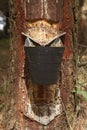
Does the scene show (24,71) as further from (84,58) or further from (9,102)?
(84,58)

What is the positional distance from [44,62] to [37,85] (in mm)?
362

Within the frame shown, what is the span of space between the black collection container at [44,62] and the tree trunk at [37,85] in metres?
0.22

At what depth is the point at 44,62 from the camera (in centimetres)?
304

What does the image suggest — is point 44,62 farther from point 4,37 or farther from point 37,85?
point 4,37

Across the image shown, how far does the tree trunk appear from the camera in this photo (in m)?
3.27

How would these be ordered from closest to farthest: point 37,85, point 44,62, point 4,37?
point 44,62 < point 37,85 < point 4,37

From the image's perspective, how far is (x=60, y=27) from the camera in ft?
10.9

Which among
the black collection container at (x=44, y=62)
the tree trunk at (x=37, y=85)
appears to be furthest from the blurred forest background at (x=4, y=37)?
the black collection container at (x=44, y=62)

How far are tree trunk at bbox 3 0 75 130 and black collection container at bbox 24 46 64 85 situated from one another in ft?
0.71

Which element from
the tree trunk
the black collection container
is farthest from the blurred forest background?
the black collection container

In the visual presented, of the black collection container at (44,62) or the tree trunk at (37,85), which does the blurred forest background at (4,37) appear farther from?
A: the black collection container at (44,62)

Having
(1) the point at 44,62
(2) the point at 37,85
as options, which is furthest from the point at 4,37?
(1) the point at 44,62

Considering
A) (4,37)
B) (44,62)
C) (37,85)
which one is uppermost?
(4,37)

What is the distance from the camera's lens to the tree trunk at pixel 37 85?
10.7ft
